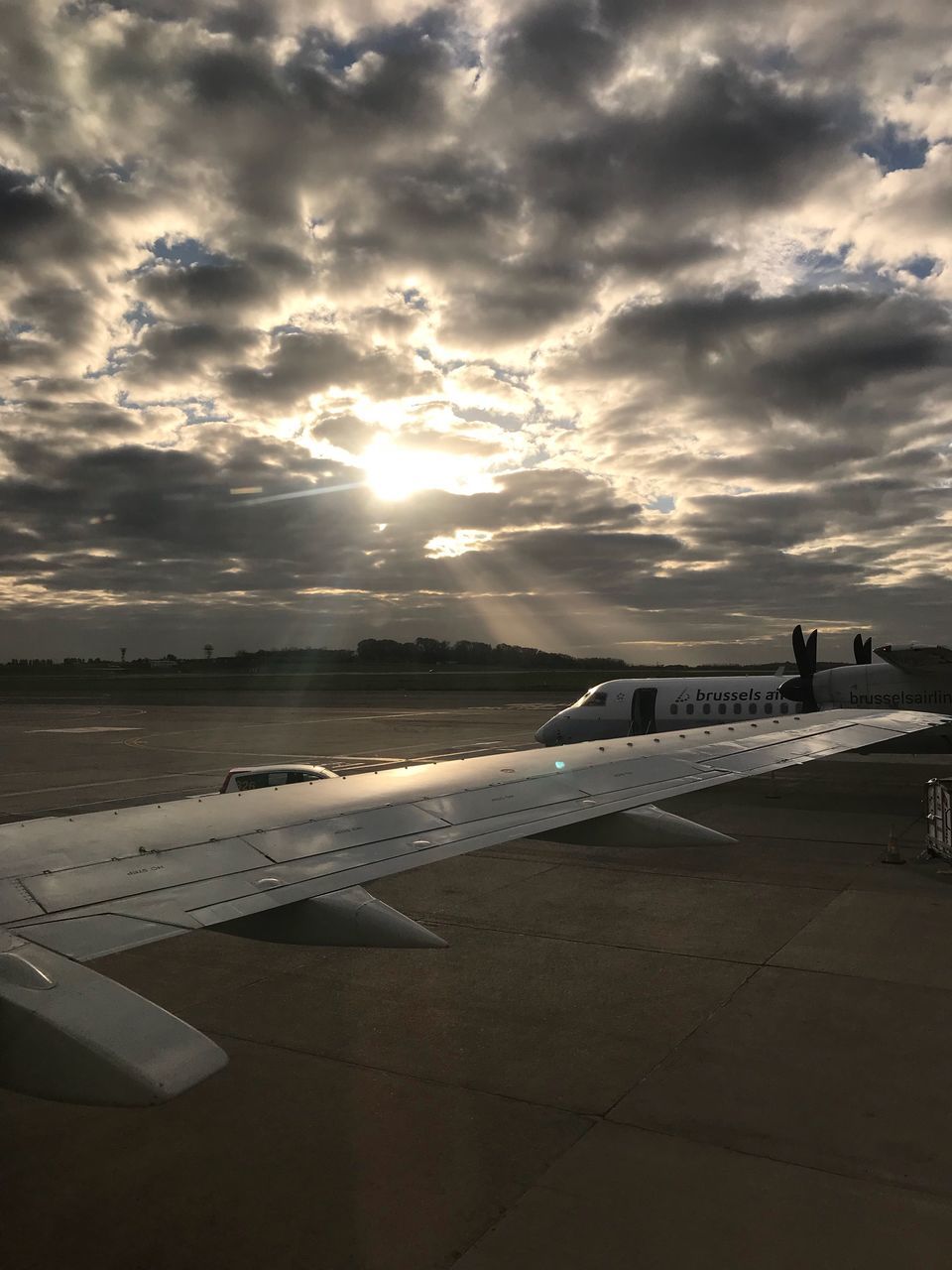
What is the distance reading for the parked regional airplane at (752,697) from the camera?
2375cm

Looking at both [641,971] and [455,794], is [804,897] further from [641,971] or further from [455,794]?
[455,794]

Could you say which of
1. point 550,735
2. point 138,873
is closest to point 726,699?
point 550,735

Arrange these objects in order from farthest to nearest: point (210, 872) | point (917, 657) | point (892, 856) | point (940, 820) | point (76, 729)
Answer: point (76, 729) → point (917, 657) → point (892, 856) → point (940, 820) → point (210, 872)

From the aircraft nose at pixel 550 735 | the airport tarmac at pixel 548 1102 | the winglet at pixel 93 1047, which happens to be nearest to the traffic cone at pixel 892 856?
the airport tarmac at pixel 548 1102

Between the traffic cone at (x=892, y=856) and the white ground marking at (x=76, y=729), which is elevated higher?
the traffic cone at (x=892, y=856)

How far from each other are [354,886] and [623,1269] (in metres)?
2.67

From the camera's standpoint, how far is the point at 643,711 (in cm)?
2570

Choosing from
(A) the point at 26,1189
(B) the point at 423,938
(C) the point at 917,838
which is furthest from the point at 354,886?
(C) the point at 917,838

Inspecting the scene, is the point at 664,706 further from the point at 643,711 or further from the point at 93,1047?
the point at 93,1047

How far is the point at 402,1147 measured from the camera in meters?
6.51

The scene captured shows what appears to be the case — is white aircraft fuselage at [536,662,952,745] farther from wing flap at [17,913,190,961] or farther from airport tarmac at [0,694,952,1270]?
wing flap at [17,913,190,961]

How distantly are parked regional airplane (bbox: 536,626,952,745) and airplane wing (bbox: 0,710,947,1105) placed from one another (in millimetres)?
16869

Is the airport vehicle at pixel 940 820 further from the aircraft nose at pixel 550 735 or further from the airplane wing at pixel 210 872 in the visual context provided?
the aircraft nose at pixel 550 735

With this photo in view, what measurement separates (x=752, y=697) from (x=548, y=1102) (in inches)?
766
